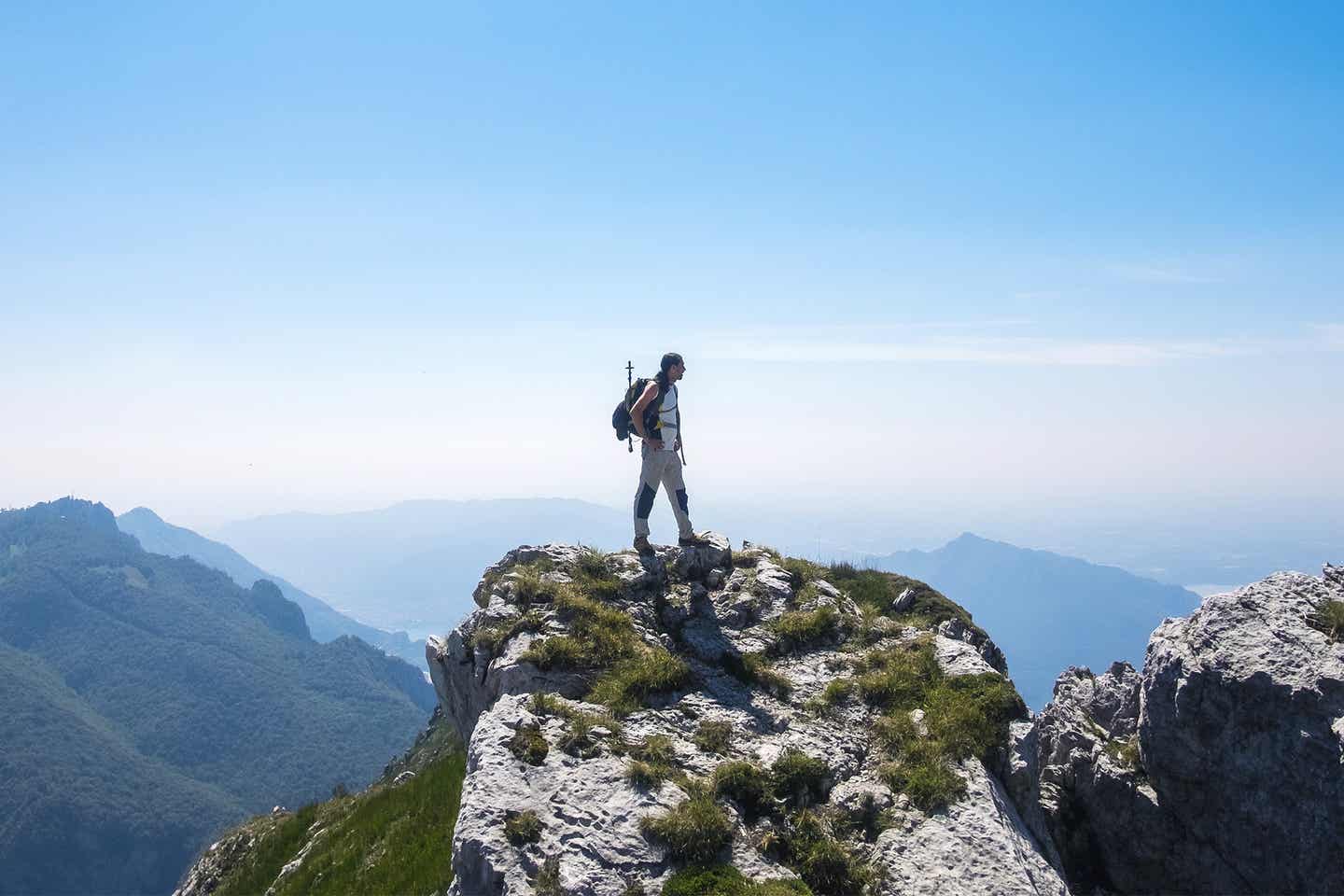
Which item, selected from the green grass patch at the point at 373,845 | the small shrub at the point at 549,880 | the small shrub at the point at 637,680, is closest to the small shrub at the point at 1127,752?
the small shrub at the point at 637,680

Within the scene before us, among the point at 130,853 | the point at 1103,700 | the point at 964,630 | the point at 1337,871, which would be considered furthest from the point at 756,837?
the point at 130,853

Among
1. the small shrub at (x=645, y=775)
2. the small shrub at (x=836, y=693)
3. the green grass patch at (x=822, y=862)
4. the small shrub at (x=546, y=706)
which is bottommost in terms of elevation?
the green grass patch at (x=822, y=862)

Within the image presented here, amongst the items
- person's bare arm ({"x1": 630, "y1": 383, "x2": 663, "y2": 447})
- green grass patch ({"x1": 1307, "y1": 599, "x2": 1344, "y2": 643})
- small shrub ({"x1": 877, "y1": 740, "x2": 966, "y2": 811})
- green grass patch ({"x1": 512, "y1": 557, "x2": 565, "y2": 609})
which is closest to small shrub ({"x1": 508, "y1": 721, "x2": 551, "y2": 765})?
green grass patch ({"x1": 512, "y1": 557, "x2": 565, "y2": 609})

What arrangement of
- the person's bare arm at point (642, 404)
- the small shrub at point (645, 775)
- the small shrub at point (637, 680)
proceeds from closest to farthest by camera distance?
the small shrub at point (645, 775)
the small shrub at point (637, 680)
the person's bare arm at point (642, 404)

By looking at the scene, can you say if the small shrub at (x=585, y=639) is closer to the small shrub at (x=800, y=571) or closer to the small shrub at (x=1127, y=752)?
the small shrub at (x=800, y=571)

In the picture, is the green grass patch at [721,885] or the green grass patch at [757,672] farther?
the green grass patch at [757,672]

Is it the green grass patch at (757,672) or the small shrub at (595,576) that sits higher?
the small shrub at (595,576)

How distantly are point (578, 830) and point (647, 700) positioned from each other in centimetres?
358

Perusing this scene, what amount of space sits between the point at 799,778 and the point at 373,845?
36.7 ft

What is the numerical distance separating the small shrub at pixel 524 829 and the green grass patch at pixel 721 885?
1835 mm

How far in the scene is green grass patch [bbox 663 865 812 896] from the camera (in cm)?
962

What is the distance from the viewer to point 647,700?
1392 centimetres

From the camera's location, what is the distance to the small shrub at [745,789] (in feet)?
37.7

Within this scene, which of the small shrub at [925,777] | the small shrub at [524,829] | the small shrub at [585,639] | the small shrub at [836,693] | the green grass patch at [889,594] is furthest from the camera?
the green grass patch at [889,594]
